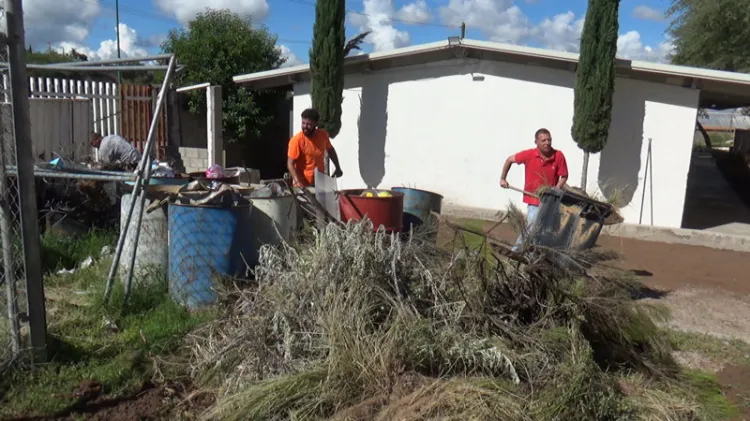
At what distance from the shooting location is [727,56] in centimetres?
1805

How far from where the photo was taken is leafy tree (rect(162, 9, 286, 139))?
15961 mm

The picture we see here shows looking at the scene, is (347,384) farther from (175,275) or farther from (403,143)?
(403,143)

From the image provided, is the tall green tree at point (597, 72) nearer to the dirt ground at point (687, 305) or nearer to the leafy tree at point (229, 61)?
the dirt ground at point (687, 305)

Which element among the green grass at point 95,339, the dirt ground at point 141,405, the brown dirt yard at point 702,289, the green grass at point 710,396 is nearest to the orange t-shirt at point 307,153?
the brown dirt yard at point 702,289

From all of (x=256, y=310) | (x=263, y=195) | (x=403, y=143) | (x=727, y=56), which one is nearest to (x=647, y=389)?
(x=256, y=310)

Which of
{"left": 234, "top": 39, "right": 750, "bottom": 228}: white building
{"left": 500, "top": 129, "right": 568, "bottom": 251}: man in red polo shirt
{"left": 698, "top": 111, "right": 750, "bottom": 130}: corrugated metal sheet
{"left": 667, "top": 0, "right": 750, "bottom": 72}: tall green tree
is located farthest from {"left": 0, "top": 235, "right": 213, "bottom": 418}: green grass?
{"left": 698, "top": 111, "right": 750, "bottom": 130}: corrugated metal sheet

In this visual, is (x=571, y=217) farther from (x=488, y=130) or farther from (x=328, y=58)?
(x=328, y=58)

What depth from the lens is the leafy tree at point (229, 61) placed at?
628 inches

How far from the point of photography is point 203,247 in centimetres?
475

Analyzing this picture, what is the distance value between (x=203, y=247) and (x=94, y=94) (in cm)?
775

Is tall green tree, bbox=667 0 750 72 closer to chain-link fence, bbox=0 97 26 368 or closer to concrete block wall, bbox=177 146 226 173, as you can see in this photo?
concrete block wall, bbox=177 146 226 173

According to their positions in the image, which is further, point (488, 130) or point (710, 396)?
point (488, 130)

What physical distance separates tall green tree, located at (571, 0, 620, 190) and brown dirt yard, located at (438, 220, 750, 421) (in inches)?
69.4

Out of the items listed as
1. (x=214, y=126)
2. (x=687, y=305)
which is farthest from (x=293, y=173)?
(x=214, y=126)
